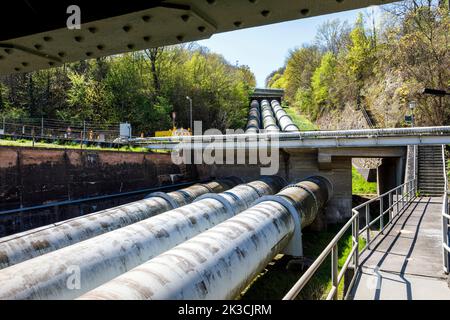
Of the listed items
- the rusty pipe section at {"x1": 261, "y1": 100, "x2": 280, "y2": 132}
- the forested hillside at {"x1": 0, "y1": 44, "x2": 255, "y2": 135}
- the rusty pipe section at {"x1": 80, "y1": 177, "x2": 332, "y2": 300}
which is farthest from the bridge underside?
the forested hillside at {"x1": 0, "y1": 44, "x2": 255, "y2": 135}

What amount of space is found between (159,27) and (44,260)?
518cm

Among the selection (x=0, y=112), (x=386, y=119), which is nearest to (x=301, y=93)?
(x=386, y=119)

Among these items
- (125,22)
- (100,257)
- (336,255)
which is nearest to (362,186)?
(100,257)

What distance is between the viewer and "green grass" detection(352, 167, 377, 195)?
27.0 meters

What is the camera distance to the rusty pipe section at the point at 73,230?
6973 millimetres

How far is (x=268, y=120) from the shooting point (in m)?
40.5

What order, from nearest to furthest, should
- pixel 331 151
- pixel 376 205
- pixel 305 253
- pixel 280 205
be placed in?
1. pixel 280 205
2. pixel 305 253
3. pixel 331 151
4. pixel 376 205

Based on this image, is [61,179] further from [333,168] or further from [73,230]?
[333,168]

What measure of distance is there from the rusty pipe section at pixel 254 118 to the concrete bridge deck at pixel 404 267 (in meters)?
24.3

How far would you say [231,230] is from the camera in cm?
768

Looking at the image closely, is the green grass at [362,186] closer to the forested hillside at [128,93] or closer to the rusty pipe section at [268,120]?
the rusty pipe section at [268,120]

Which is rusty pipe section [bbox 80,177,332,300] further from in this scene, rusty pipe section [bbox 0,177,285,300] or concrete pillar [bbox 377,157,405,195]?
concrete pillar [bbox 377,157,405,195]

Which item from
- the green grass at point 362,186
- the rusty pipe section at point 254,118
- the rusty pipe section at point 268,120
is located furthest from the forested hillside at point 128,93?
the green grass at point 362,186

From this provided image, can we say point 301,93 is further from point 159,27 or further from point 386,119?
point 159,27
